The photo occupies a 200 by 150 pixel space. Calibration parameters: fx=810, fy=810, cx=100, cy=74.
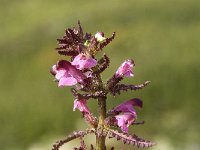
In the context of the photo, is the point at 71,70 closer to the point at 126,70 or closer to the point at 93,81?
the point at 93,81

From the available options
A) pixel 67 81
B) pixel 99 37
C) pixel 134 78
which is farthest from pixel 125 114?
pixel 134 78

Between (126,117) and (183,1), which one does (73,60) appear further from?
(183,1)

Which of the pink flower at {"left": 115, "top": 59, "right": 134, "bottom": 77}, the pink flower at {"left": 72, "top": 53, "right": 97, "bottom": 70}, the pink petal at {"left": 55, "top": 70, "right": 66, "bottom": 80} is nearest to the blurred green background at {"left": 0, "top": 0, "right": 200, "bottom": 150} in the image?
the pink flower at {"left": 115, "top": 59, "right": 134, "bottom": 77}

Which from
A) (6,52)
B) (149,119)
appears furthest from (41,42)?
(149,119)

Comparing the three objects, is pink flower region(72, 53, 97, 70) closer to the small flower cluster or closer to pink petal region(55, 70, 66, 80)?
the small flower cluster

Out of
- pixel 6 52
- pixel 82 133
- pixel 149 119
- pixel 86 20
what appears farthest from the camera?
pixel 86 20

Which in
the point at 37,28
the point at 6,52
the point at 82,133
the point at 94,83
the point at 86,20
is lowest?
the point at 82,133

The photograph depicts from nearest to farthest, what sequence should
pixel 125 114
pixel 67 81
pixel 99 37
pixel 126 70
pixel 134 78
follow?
pixel 67 81, pixel 125 114, pixel 99 37, pixel 126 70, pixel 134 78

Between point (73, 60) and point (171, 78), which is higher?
point (171, 78)
